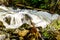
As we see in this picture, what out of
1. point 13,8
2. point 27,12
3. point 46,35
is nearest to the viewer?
point 46,35

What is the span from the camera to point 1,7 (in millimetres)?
5176

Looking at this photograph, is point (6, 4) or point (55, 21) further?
point (6, 4)

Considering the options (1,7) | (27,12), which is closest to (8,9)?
(1,7)

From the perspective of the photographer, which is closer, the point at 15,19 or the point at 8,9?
the point at 15,19

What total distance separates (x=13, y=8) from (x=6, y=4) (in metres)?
0.25

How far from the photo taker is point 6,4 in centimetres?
546

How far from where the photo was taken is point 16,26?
4344 millimetres

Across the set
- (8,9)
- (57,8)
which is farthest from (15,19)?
(57,8)

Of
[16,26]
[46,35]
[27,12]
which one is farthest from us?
[27,12]

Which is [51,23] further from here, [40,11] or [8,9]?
[8,9]

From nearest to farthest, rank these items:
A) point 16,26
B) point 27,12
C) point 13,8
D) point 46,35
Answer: point 46,35, point 16,26, point 27,12, point 13,8

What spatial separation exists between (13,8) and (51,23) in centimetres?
120

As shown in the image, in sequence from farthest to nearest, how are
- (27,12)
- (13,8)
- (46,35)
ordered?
(13,8)
(27,12)
(46,35)

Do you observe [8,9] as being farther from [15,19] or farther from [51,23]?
[51,23]
